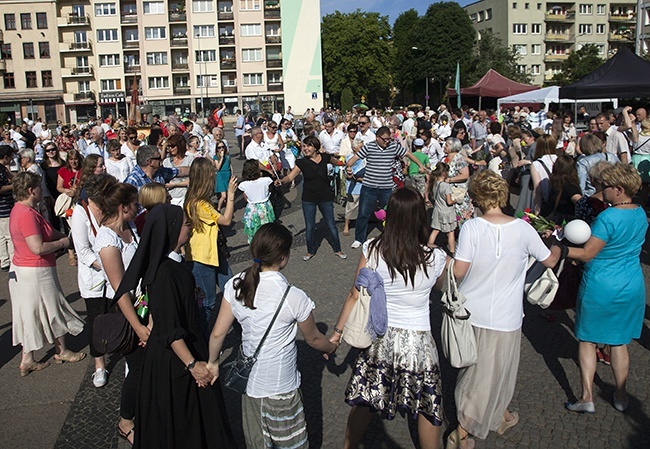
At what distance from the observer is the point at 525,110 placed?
24.6 m

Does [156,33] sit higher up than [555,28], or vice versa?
[555,28]

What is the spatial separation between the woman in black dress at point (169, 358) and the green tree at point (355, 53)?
75532 millimetres

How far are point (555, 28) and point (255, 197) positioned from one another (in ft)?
289

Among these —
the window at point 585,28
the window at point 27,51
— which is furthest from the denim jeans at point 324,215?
the window at point 585,28

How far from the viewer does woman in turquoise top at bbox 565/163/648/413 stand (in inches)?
166

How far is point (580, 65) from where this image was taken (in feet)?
193

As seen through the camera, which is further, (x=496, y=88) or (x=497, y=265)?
(x=496, y=88)

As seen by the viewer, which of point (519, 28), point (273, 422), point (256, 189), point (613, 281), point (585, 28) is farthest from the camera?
point (585, 28)

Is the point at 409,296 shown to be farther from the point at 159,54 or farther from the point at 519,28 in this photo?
the point at 519,28

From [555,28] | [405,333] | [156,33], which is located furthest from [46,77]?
[405,333]

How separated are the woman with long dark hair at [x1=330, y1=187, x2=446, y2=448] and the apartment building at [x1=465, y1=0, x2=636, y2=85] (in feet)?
280

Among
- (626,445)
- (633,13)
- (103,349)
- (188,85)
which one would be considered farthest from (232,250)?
(633,13)

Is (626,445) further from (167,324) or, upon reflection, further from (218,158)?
(218,158)

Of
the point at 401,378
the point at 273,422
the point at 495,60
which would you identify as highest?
the point at 495,60
